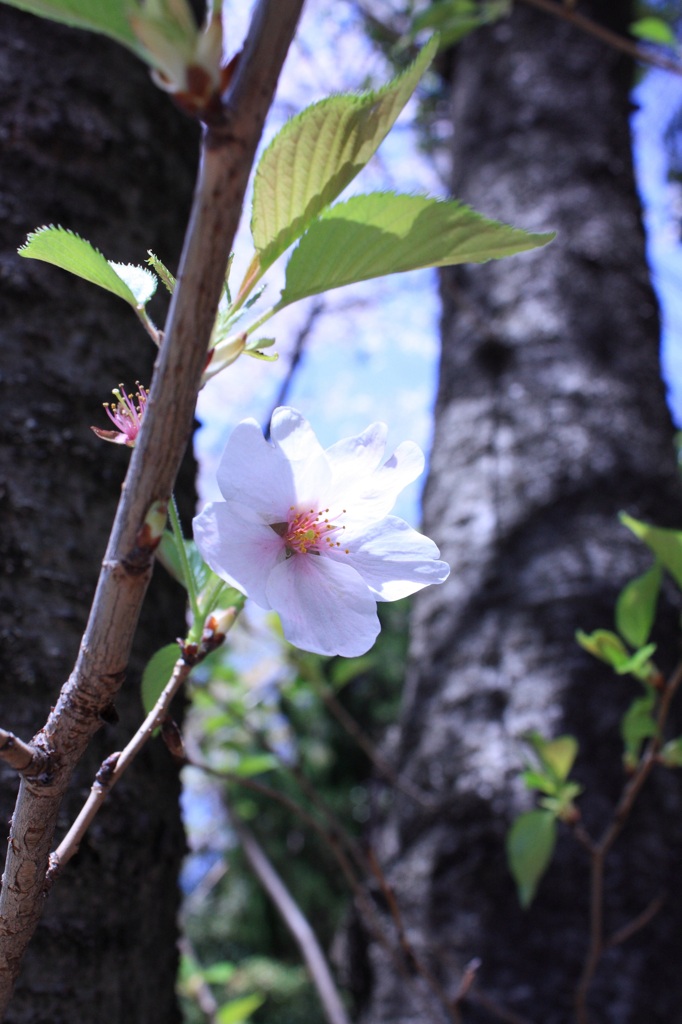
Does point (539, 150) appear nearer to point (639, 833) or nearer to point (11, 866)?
point (639, 833)

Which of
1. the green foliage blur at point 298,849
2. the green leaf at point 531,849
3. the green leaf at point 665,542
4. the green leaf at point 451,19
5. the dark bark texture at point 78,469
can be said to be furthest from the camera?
the green foliage blur at point 298,849

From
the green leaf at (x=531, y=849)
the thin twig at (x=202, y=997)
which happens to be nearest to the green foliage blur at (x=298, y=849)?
the thin twig at (x=202, y=997)

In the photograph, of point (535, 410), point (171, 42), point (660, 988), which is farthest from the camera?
point (535, 410)

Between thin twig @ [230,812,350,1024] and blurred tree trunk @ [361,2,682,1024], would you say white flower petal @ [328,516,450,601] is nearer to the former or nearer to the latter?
blurred tree trunk @ [361,2,682,1024]

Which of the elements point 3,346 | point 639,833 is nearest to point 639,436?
point 639,833

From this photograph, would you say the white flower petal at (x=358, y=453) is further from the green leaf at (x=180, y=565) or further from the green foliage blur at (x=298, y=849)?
the green foliage blur at (x=298, y=849)
